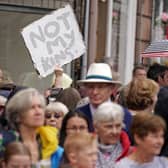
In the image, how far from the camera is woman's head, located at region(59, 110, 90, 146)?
6.32 m

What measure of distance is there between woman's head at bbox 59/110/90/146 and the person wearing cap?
0.30 meters

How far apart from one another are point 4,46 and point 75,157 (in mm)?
7702

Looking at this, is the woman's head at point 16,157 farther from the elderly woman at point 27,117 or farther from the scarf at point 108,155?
the scarf at point 108,155

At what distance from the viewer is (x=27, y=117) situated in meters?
5.89

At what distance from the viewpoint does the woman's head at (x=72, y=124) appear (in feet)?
20.7

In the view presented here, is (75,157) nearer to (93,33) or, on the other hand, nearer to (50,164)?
(50,164)

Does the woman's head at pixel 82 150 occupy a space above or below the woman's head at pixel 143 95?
below

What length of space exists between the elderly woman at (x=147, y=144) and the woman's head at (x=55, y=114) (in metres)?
0.86

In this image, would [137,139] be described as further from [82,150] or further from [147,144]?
[82,150]

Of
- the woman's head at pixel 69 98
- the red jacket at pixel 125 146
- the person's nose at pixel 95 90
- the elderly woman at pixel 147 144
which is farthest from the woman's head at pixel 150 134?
the woman's head at pixel 69 98

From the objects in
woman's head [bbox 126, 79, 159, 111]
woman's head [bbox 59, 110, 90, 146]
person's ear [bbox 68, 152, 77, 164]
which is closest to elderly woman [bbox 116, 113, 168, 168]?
woman's head [bbox 59, 110, 90, 146]

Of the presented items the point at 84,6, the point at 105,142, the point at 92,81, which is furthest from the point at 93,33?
the point at 105,142

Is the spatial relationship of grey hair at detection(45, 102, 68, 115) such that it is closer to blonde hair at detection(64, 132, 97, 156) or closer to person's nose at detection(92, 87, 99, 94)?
person's nose at detection(92, 87, 99, 94)

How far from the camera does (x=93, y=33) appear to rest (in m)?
13.4
